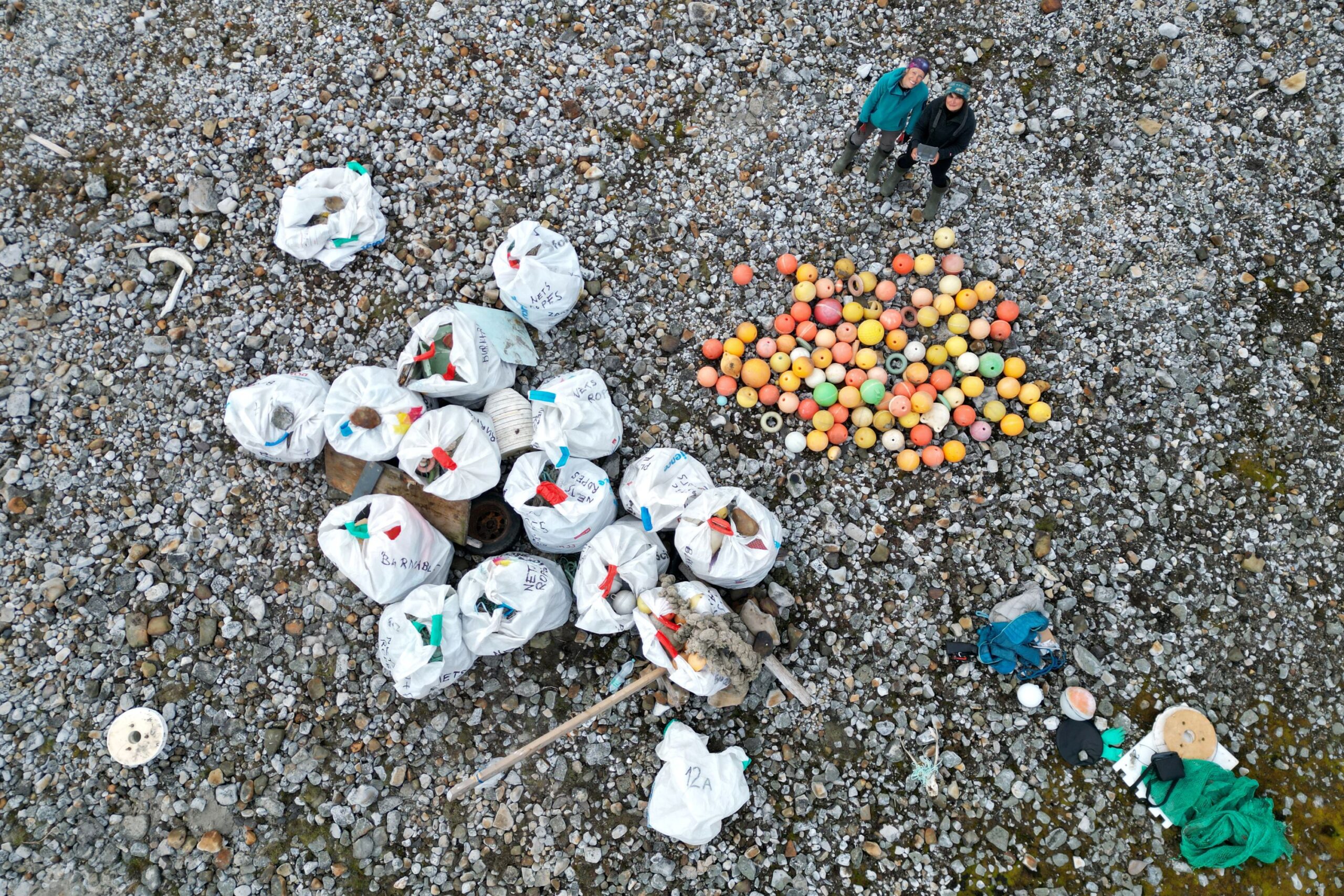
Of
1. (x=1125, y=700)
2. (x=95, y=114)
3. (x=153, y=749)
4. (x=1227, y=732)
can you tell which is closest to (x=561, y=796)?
(x=153, y=749)

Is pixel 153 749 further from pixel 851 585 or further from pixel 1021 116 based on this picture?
pixel 1021 116

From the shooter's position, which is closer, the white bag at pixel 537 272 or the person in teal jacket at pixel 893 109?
the person in teal jacket at pixel 893 109

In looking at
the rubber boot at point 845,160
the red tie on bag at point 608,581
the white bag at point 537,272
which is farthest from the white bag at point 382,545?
the rubber boot at point 845,160

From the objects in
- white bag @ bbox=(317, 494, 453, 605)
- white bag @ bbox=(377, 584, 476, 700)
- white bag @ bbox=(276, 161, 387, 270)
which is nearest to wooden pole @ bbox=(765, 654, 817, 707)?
white bag @ bbox=(377, 584, 476, 700)

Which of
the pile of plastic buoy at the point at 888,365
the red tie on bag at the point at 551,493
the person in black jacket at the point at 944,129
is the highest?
the person in black jacket at the point at 944,129

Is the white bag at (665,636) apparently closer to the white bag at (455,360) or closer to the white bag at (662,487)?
the white bag at (662,487)

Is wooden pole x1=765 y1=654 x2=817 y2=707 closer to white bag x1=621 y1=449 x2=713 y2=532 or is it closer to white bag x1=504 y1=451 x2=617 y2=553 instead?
white bag x1=621 y1=449 x2=713 y2=532

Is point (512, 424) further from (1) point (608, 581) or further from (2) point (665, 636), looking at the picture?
(2) point (665, 636)
